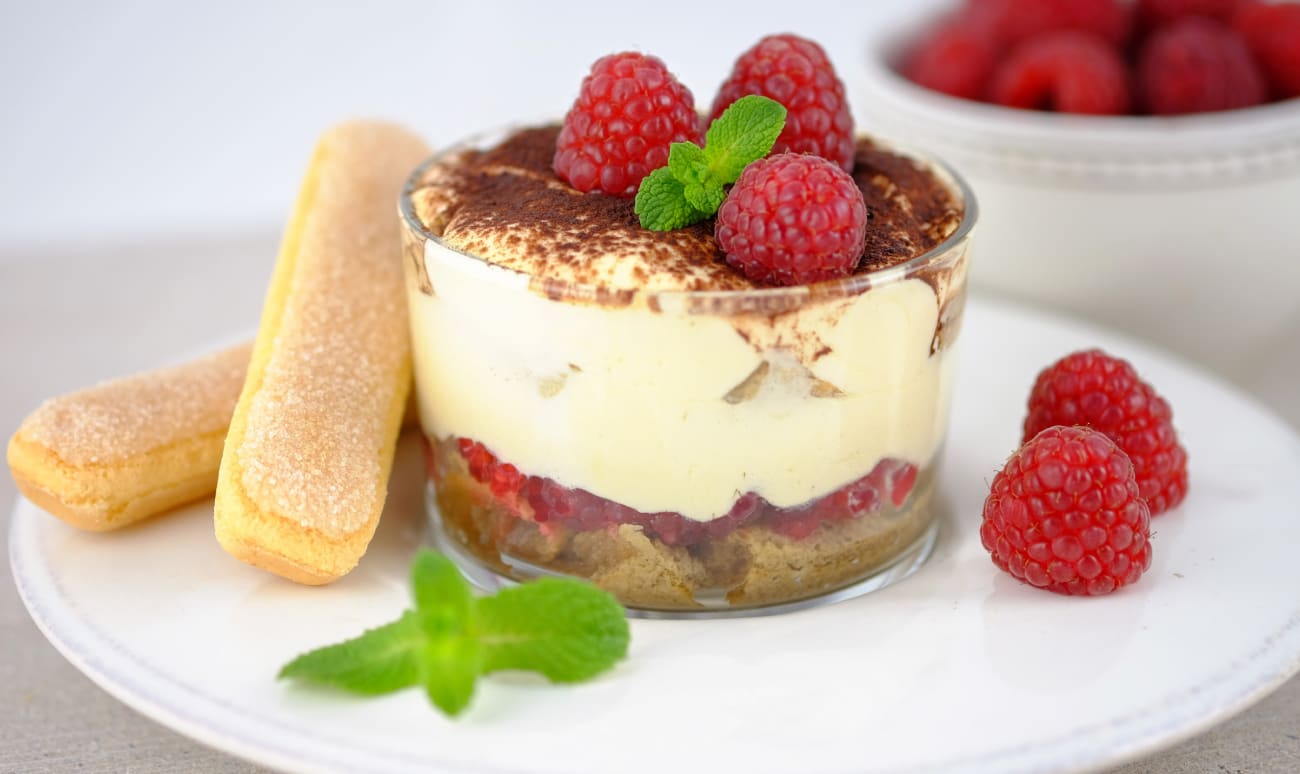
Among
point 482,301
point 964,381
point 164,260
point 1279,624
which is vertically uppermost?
point 482,301

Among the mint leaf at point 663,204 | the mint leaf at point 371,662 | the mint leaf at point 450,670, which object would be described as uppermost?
the mint leaf at point 663,204

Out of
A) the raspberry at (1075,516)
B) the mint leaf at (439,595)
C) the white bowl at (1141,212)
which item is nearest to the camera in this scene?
the mint leaf at (439,595)

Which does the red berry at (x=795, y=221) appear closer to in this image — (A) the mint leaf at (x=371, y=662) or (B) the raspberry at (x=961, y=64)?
(A) the mint leaf at (x=371, y=662)

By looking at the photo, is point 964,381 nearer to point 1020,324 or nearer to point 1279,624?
point 1020,324

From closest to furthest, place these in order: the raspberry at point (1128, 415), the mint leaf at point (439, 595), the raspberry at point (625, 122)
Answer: the mint leaf at point (439, 595), the raspberry at point (625, 122), the raspberry at point (1128, 415)

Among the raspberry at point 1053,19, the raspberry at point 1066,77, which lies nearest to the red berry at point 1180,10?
the raspberry at point 1053,19

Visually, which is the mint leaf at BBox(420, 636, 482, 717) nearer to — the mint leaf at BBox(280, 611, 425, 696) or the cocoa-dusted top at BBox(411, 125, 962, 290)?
the mint leaf at BBox(280, 611, 425, 696)

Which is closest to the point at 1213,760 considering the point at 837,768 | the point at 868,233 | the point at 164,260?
the point at 837,768
